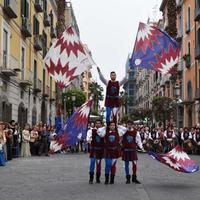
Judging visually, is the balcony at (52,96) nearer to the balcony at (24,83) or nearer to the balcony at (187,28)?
the balcony at (24,83)

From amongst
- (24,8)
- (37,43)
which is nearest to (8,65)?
(24,8)

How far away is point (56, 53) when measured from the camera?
13859 millimetres

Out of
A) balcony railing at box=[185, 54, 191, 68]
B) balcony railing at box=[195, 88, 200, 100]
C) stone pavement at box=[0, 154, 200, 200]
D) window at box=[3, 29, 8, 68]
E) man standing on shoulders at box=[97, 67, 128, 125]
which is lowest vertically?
stone pavement at box=[0, 154, 200, 200]

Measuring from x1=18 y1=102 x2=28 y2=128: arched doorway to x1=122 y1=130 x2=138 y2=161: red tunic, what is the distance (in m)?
21.8

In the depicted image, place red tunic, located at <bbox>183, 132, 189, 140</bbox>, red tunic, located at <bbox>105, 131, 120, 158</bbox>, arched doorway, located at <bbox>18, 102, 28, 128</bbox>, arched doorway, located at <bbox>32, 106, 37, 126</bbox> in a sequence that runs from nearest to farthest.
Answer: red tunic, located at <bbox>105, 131, 120, 158</bbox> < red tunic, located at <bbox>183, 132, 189, 140</bbox> < arched doorway, located at <bbox>18, 102, 28, 128</bbox> < arched doorway, located at <bbox>32, 106, 37, 126</bbox>

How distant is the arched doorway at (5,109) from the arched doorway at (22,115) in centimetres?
346

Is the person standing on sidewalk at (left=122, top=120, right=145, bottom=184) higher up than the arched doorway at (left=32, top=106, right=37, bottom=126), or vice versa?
the arched doorway at (left=32, top=106, right=37, bottom=126)

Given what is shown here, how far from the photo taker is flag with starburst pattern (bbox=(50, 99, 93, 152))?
1313 centimetres

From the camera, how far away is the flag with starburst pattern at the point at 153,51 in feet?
44.5

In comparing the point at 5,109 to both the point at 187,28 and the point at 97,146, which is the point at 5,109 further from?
the point at 187,28

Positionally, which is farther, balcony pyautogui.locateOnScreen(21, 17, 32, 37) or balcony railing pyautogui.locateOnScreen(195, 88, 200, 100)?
balcony railing pyautogui.locateOnScreen(195, 88, 200, 100)

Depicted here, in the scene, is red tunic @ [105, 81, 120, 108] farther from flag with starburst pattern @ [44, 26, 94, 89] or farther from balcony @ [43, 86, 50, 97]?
balcony @ [43, 86, 50, 97]

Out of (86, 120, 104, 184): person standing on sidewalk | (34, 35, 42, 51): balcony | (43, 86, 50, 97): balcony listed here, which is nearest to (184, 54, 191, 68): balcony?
(43, 86, 50, 97): balcony

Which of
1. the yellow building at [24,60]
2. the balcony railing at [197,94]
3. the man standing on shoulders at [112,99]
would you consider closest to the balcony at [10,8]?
the yellow building at [24,60]
